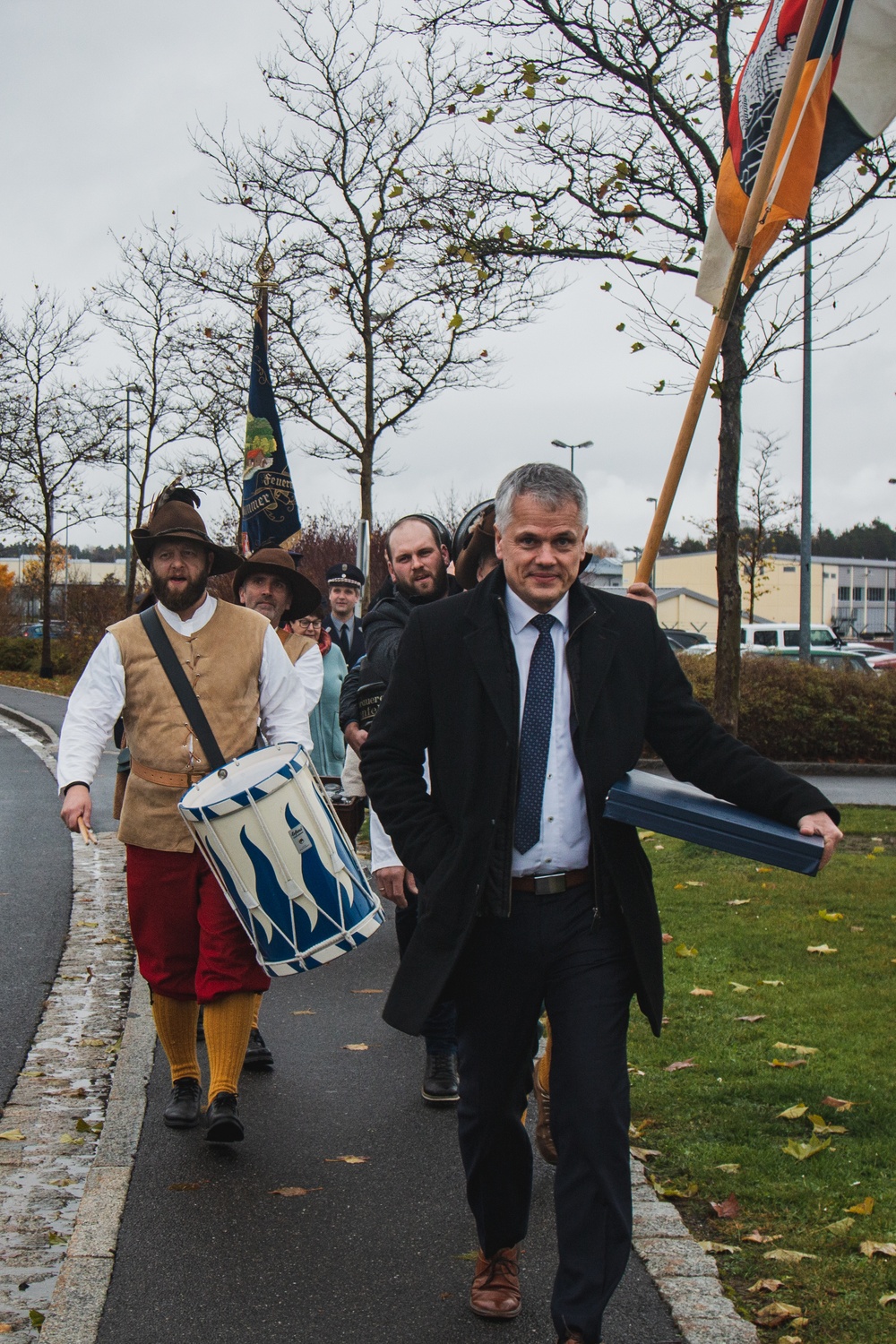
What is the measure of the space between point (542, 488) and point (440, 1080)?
2696 millimetres

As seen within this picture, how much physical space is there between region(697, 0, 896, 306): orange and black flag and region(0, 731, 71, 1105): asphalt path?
4.32 meters

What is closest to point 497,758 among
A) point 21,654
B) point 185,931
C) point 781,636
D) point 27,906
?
point 185,931

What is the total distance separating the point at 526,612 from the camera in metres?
3.47

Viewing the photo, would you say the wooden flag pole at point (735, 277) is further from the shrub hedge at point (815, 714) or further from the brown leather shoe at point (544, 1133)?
the shrub hedge at point (815, 714)

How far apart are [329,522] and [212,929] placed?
156 feet

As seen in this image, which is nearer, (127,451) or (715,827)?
(715,827)

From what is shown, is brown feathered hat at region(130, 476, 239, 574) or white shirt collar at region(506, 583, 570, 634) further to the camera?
brown feathered hat at region(130, 476, 239, 574)

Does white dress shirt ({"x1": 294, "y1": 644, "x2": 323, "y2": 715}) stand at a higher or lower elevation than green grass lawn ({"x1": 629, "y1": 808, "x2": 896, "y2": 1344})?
higher

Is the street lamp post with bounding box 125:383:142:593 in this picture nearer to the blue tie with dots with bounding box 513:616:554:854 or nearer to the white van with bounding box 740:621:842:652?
the white van with bounding box 740:621:842:652

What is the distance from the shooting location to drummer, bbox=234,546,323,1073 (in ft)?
20.6

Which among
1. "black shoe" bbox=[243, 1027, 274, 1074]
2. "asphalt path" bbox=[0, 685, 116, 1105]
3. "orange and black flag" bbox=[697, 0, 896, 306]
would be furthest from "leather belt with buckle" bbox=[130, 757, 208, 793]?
"orange and black flag" bbox=[697, 0, 896, 306]

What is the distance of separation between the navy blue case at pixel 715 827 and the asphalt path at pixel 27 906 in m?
3.12

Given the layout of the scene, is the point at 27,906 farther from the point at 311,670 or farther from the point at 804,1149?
the point at 804,1149

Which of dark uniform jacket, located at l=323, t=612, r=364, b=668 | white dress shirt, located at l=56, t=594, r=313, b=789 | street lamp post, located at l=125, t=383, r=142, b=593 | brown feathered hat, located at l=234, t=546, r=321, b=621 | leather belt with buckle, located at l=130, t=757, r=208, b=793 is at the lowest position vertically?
leather belt with buckle, located at l=130, t=757, r=208, b=793
